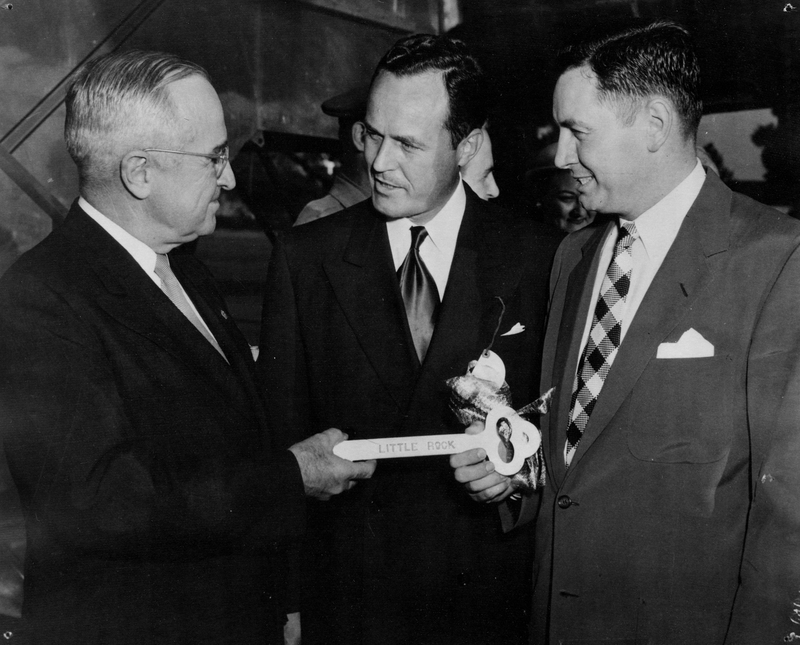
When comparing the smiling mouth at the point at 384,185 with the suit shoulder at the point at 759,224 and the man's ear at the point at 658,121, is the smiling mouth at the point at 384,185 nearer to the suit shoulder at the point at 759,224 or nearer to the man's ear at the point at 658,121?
the man's ear at the point at 658,121

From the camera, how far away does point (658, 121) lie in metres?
1.96

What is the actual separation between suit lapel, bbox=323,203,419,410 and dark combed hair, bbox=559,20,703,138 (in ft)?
3.04

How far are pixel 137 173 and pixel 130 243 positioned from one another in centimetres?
20

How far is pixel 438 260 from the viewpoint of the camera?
2.54 metres

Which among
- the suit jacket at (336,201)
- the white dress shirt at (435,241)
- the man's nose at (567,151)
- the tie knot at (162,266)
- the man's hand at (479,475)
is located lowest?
the man's hand at (479,475)

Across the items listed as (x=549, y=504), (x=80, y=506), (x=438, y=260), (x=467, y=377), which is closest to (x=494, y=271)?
(x=438, y=260)

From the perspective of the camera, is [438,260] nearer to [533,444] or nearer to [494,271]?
[494,271]

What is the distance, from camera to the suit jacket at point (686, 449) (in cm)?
168

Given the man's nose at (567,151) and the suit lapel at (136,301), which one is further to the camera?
the man's nose at (567,151)

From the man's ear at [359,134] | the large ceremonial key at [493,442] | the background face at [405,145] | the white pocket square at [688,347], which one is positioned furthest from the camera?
the man's ear at [359,134]

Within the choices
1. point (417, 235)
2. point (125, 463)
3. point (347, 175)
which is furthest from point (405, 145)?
point (347, 175)

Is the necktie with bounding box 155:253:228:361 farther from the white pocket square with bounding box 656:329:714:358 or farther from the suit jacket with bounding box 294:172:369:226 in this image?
the suit jacket with bounding box 294:172:369:226

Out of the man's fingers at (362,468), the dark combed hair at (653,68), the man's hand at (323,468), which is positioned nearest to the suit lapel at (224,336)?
the man's hand at (323,468)

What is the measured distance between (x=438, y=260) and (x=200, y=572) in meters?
1.30
